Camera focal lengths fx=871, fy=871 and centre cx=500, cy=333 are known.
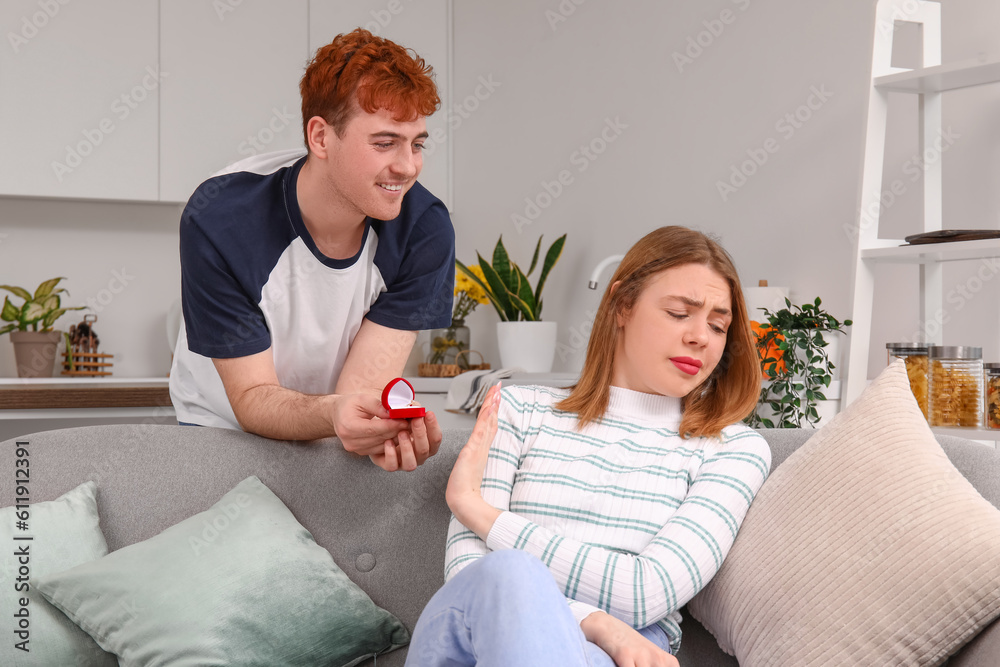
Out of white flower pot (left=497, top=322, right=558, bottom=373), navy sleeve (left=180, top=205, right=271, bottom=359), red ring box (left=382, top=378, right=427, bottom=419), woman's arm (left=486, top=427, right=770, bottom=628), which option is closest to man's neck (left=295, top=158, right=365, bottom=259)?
navy sleeve (left=180, top=205, right=271, bottom=359)

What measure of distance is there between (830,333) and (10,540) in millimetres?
1715

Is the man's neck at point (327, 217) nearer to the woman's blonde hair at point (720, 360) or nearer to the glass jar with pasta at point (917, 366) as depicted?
the woman's blonde hair at point (720, 360)

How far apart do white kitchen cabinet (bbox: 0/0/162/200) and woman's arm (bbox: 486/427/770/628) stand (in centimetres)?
271

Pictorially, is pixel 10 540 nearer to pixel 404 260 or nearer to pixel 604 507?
pixel 404 260

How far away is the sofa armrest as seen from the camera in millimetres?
986

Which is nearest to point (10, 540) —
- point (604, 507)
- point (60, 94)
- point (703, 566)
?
point (604, 507)

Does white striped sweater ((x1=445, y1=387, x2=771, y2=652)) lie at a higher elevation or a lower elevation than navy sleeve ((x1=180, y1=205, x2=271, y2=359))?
lower

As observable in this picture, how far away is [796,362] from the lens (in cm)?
197

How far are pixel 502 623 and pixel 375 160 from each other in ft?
2.54

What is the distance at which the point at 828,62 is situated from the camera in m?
2.27

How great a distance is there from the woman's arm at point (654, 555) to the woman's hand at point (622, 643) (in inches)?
1.3

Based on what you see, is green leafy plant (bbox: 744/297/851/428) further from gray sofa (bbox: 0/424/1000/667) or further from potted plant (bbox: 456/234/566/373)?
potted plant (bbox: 456/234/566/373)

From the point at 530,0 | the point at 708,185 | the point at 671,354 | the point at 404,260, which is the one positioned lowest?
the point at 671,354

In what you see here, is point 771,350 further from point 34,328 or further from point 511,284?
point 34,328
